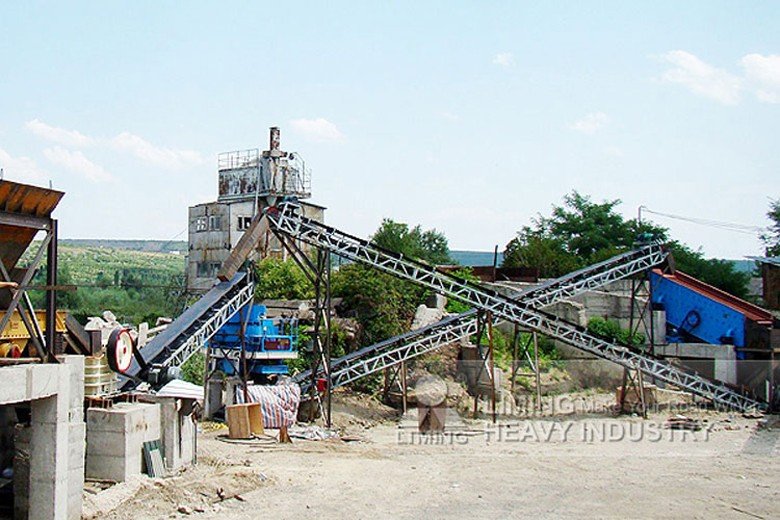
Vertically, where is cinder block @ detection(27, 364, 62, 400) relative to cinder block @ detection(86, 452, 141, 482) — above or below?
above

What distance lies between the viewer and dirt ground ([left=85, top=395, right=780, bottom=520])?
13055mm

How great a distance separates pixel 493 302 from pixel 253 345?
Answer: 7.11 m

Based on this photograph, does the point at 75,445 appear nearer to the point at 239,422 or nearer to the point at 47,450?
the point at 47,450

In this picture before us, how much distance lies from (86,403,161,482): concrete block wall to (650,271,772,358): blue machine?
19625mm

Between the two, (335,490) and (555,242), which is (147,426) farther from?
(555,242)

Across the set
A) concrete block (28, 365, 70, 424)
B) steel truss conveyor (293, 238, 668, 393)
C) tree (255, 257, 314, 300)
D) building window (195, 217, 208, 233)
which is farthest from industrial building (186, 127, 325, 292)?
concrete block (28, 365, 70, 424)

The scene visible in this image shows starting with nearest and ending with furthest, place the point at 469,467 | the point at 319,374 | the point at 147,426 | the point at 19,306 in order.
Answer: the point at 19,306
the point at 147,426
the point at 469,467
the point at 319,374

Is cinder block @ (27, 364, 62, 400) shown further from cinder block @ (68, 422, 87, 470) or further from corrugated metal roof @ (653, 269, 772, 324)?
corrugated metal roof @ (653, 269, 772, 324)

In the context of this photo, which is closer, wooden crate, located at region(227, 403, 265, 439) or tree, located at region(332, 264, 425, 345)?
wooden crate, located at region(227, 403, 265, 439)

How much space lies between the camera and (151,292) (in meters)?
57.8

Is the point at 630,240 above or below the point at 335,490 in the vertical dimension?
above

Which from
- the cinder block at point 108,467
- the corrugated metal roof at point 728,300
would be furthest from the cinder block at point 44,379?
the corrugated metal roof at point 728,300

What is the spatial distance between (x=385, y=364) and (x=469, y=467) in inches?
283

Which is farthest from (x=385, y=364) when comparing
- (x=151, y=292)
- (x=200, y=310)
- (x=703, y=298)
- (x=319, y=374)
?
(x=151, y=292)
